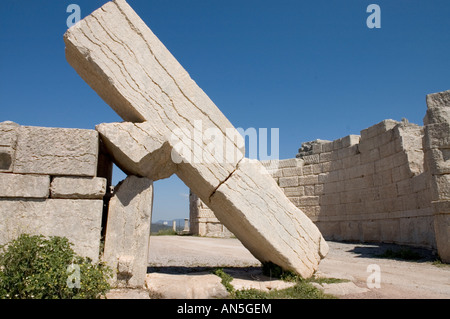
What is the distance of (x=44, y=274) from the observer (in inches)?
136

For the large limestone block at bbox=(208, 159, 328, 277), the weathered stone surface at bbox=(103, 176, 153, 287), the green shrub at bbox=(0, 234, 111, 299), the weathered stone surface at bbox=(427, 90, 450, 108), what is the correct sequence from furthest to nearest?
the weathered stone surface at bbox=(427, 90, 450, 108) → the large limestone block at bbox=(208, 159, 328, 277) → the weathered stone surface at bbox=(103, 176, 153, 287) → the green shrub at bbox=(0, 234, 111, 299)

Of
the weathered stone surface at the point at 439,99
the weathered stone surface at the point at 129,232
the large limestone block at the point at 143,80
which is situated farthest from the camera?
the weathered stone surface at the point at 439,99

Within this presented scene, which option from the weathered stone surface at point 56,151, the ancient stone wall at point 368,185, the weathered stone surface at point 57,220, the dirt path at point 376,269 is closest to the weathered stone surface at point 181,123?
the weathered stone surface at point 56,151

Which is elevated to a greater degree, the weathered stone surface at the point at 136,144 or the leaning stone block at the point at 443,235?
the weathered stone surface at the point at 136,144

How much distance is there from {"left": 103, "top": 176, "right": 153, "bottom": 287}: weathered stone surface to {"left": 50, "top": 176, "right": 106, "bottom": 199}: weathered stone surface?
0.89 feet

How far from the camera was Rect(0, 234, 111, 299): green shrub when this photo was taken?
3420 mm

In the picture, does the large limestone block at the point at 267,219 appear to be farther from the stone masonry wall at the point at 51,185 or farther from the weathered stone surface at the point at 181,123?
the stone masonry wall at the point at 51,185

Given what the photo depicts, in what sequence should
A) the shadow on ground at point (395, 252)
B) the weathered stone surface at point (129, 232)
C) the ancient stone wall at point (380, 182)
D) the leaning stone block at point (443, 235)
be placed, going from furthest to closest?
the shadow on ground at point (395, 252) → the ancient stone wall at point (380, 182) → the leaning stone block at point (443, 235) → the weathered stone surface at point (129, 232)

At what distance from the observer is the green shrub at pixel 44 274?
3.42 m

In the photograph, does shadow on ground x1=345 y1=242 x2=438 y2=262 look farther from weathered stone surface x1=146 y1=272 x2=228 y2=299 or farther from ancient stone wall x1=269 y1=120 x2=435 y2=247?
weathered stone surface x1=146 y1=272 x2=228 y2=299

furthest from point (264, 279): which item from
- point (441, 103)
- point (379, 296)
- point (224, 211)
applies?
point (441, 103)

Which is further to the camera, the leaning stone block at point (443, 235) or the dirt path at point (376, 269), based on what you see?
the leaning stone block at point (443, 235)

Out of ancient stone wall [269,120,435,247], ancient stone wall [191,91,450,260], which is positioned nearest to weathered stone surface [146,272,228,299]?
ancient stone wall [191,91,450,260]

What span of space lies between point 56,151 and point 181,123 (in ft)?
5.12
